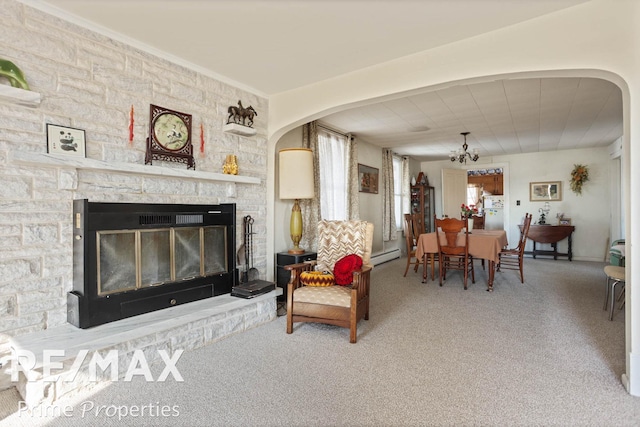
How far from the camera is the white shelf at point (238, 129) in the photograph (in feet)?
10.7

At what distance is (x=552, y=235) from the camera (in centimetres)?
685

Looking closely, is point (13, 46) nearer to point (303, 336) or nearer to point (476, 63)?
point (303, 336)

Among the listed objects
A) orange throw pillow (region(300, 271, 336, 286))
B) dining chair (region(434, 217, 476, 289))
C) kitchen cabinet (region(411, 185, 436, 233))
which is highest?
kitchen cabinet (region(411, 185, 436, 233))

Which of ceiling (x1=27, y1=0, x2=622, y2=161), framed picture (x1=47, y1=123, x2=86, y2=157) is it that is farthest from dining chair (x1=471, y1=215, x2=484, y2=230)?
framed picture (x1=47, y1=123, x2=86, y2=157)

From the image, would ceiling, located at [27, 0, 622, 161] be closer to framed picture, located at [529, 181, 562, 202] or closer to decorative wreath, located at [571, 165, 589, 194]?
decorative wreath, located at [571, 165, 589, 194]

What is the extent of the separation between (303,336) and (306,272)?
0.58 m

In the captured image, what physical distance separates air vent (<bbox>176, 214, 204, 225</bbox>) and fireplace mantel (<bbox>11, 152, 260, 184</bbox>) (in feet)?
1.14

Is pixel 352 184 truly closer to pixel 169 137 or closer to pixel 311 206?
pixel 311 206

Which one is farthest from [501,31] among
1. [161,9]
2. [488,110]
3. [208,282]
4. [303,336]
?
[208,282]

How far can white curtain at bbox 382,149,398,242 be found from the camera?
21.8 ft

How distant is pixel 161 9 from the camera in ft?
7.27

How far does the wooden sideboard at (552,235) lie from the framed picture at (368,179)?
11.9 feet

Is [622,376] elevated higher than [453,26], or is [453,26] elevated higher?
[453,26]

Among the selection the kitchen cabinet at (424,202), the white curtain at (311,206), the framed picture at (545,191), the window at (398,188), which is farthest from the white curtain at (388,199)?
the framed picture at (545,191)
